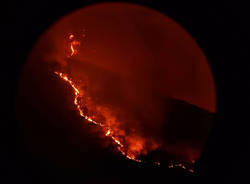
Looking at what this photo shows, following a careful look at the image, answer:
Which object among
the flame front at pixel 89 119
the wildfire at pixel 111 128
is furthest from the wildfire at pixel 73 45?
the flame front at pixel 89 119

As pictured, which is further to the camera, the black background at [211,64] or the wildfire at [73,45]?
the wildfire at [73,45]

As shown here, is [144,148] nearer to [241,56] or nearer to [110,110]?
[110,110]

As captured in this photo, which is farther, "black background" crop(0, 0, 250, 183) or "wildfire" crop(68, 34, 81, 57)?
"wildfire" crop(68, 34, 81, 57)

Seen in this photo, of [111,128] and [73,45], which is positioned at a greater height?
[73,45]

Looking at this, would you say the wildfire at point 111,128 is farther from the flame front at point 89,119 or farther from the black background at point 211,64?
the black background at point 211,64

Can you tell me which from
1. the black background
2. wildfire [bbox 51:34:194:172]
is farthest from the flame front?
the black background

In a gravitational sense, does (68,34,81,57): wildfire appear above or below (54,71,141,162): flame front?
above

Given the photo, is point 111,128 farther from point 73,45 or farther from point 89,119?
point 73,45

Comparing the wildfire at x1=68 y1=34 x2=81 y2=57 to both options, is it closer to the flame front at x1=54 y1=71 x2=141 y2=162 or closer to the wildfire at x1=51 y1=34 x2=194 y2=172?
the wildfire at x1=51 y1=34 x2=194 y2=172

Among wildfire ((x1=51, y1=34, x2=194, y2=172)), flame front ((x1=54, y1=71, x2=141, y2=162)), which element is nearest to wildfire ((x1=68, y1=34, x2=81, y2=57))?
wildfire ((x1=51, y1=34, x2=194, y2=172))

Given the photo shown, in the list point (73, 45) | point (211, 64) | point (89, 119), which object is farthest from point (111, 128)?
point (211, 64)
